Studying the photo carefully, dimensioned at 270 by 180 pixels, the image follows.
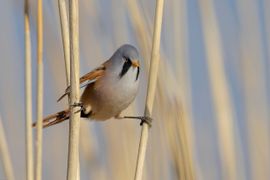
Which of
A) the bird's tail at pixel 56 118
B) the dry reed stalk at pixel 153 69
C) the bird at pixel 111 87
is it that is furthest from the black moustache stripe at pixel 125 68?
the dry reed stalk at pixel 153 69

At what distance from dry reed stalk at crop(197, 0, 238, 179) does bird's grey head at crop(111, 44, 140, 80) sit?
294mm

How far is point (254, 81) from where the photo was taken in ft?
6.50

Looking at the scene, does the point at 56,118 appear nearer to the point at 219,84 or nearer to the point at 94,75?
the point at 94,75

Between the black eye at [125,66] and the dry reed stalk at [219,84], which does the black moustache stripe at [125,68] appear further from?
the dry reed stalk at [219,84]

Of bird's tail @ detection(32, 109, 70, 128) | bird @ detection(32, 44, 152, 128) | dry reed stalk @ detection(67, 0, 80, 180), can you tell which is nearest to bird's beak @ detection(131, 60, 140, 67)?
bird @ detection(32, 44, 152, 128)

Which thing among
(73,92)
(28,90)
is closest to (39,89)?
(28,90)

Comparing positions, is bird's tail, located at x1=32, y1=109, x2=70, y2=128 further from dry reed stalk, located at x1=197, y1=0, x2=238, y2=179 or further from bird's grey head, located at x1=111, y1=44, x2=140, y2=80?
dry reed stalk, located at x1=197, y1=0, x2=238, y2=179

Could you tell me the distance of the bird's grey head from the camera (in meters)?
1.74

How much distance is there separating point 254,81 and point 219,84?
166 millimetres

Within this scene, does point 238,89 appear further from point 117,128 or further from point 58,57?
point 58,57

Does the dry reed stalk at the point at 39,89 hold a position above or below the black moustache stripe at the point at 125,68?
below

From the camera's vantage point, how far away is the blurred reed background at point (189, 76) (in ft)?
6.19

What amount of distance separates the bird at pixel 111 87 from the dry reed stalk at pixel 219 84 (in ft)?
0.95

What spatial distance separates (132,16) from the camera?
A: 1786mm
